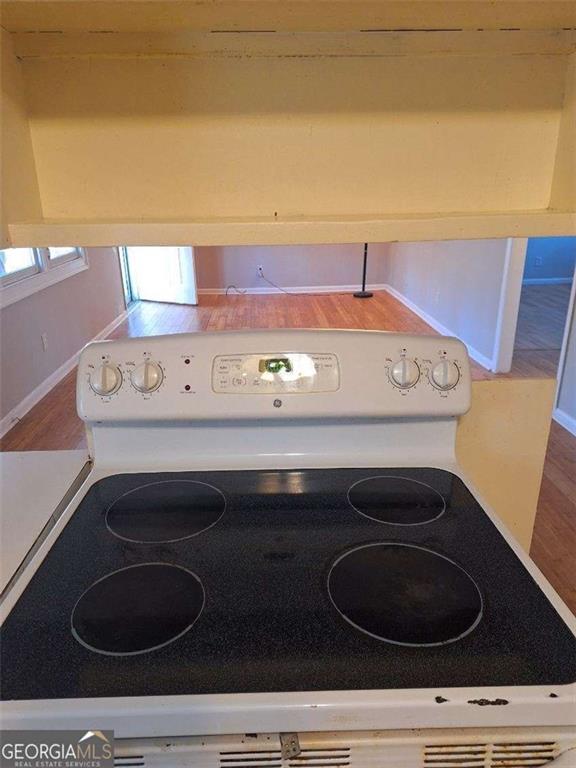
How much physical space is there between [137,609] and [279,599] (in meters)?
0.17

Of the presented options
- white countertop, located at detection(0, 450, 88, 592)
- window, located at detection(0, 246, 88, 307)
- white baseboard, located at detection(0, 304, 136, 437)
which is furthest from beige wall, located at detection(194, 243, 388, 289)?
white countertop, located at detection(0, 450, 88, 592)

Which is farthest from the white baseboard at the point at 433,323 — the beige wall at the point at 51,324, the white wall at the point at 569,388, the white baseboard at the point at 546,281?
the beige wall at the point at 51,324

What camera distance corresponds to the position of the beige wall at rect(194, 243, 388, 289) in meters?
6.40

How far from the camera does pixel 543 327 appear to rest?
187 inches

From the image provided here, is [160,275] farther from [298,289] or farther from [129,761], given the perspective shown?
[129,761]

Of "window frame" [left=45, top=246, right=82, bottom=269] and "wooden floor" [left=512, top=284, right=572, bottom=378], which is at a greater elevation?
"window frame" [left=45, top=246, right=82, bottom=269]

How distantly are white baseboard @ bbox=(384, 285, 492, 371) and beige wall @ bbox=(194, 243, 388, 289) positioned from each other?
1.71 ft

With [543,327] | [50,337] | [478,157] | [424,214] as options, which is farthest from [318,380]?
[543,327]

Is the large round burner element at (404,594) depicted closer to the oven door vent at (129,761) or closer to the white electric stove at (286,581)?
the white electric stove at (286,581)

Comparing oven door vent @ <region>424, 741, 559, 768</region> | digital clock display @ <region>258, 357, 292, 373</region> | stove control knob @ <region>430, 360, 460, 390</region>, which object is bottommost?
oven door vent @ <region>424, 741, 559, 768</region>

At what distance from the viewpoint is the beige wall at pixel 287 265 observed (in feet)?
21.0

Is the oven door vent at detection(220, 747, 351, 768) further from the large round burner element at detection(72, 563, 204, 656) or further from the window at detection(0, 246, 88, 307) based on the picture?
the window at detection(0, 246, 88, 307)

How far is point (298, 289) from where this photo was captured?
21.6 ft

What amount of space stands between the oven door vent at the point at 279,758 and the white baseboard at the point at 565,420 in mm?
2702
